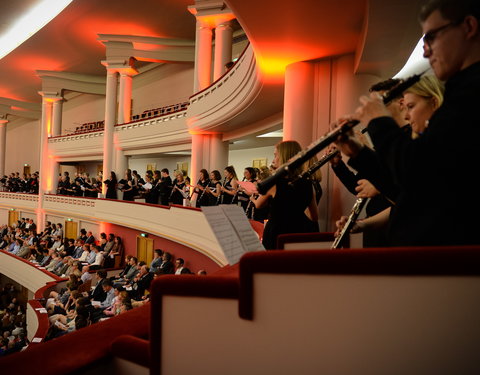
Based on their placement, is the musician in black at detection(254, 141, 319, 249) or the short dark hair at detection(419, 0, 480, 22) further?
the musician in black at detection(254, 141, 319, 249)

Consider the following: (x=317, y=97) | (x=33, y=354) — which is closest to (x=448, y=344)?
(x=33, y=354)

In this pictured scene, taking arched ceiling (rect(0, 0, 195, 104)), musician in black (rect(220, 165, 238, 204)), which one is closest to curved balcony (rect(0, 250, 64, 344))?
musician in black (rect(220, 165, 238, 204))

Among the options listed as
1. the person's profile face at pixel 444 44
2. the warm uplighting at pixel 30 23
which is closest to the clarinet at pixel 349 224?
the person's profile face at pixel 444 44

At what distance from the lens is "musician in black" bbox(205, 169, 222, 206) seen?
23.5ft

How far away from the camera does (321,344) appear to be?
118 cm

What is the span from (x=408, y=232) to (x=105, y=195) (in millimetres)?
14503

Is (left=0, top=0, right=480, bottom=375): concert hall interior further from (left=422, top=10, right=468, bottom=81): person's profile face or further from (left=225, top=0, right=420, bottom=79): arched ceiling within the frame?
(left=422, top=10, right=468, bottom=81): person's profile face

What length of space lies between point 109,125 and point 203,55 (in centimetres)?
593

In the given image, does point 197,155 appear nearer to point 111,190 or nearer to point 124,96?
point 111,190

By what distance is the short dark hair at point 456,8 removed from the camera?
3.85 feet

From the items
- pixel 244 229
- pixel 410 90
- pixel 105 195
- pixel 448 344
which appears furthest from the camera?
pixel 105 195

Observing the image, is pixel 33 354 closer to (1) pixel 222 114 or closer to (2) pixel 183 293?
(2) pixel 183 293

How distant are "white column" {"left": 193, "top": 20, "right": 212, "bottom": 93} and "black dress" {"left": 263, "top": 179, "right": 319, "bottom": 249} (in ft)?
29.9

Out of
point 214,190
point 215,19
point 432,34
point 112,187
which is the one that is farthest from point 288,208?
point 112,187
